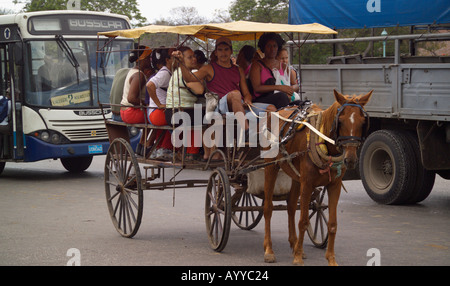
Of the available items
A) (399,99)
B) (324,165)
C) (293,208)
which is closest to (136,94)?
(293,208)

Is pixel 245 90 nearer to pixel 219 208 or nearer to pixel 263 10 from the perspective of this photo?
pixel 219 208

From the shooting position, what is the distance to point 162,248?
809cm

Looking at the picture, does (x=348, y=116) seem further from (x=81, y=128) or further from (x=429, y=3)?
(x=81, y=128)

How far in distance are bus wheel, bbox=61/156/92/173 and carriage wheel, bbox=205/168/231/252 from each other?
329 inches

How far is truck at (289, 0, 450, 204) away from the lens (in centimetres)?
1021

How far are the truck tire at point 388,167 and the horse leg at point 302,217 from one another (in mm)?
4127

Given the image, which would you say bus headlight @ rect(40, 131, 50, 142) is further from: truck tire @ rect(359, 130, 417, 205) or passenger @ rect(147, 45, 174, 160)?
truck tire @ rect(359, 130, 417, 205)

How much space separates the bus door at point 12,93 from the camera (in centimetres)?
1427

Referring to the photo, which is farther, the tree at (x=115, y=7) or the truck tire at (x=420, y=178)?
the tree at (x=115, y=7)

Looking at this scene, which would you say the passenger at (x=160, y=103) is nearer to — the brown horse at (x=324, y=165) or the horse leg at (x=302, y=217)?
the brown horse at (x=324, y=165)

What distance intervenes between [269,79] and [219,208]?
1581mm

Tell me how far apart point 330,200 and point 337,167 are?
37 centimetres

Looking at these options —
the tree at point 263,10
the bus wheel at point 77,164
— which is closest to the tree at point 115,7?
the tree at point 263,10

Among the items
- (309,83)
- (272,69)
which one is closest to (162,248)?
(272,69)
